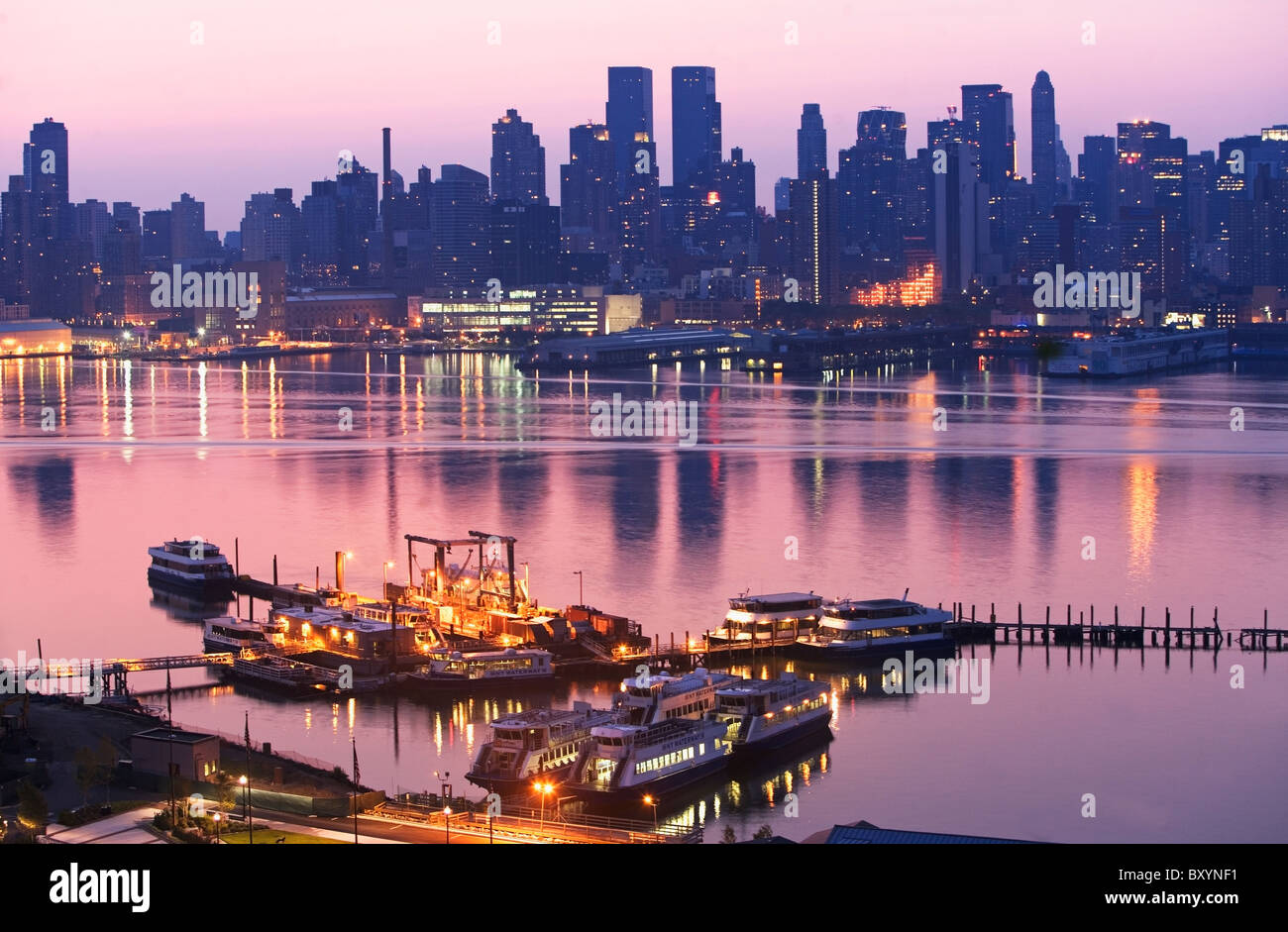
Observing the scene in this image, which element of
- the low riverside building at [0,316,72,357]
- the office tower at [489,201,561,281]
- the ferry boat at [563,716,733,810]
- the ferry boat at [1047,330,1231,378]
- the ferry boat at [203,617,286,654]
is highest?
the office tower at [489,201,561,281]

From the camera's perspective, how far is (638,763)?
8.59 meters

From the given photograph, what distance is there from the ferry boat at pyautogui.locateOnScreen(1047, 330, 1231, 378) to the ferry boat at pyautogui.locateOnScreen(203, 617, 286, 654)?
1400 inches

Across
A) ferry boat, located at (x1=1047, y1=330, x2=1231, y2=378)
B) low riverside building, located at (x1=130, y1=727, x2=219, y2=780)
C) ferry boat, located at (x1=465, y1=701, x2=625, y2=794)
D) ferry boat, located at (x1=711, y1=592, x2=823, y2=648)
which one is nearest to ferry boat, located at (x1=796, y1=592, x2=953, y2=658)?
ferry boat, located at (x1=711, y1=592, x2=823, y2=648)

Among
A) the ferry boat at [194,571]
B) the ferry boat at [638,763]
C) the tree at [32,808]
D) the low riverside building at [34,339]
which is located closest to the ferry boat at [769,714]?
the ferry boat at [638,763]

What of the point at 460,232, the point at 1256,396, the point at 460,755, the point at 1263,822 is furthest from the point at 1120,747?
the point at 460,232

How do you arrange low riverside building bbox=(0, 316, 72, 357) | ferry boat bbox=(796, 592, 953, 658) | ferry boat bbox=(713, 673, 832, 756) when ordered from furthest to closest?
low riverside building bbox=(0, 316, 72, 357) → ferry boat bbox=(796, 592, 953, 658) → ferry boat bbox=(713, 673, 832, 756)

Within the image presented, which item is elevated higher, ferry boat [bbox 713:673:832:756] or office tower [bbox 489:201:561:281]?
office tower [bbox 489:201:561:281]

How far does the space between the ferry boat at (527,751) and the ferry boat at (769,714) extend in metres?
0.84

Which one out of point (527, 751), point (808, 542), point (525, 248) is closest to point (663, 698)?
point (527, 751)

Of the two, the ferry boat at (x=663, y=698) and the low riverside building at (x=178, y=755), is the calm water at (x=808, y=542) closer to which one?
the ferry boat at (x=663, y=698)

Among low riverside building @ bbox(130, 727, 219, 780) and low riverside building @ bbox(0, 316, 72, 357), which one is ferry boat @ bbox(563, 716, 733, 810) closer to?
low riverside building @ bbox(130, 727, 219, 780)

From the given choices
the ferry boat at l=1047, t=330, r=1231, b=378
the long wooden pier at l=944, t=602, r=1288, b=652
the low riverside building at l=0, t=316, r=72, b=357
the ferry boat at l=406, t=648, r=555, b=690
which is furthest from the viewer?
the low riverside building at l=0, t=316, r=72, b=357

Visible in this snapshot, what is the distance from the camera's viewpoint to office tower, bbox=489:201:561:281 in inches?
3415
